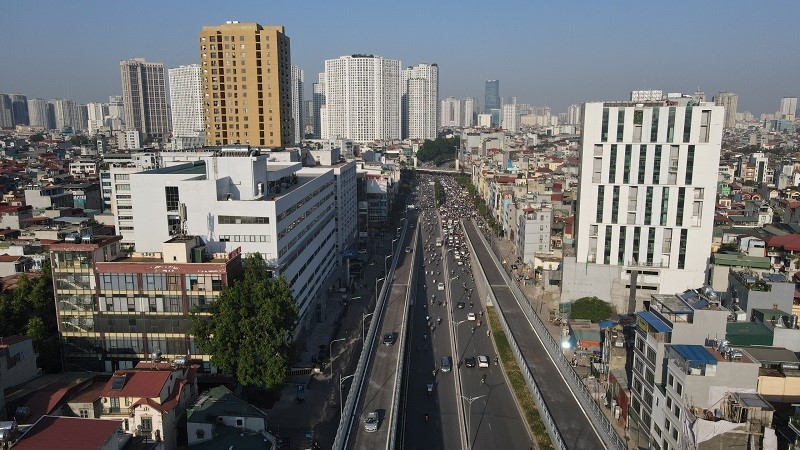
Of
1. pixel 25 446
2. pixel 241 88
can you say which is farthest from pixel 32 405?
pixel 241 88

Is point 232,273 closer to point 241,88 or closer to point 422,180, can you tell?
point 241,88

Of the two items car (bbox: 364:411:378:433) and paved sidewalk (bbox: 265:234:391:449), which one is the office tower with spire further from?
car (bbox: 364:411:378:433)

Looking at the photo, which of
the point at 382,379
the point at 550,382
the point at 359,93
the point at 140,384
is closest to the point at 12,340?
the point at 140,384

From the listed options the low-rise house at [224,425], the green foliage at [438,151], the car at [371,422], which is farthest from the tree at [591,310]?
the green foliage at [438,151]

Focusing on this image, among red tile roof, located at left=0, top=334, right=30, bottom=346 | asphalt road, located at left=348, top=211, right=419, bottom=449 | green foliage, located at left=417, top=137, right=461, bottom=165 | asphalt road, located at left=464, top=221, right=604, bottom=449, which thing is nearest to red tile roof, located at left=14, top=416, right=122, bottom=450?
asphalt road, located at left=348, top=211, right=419, bottom=449

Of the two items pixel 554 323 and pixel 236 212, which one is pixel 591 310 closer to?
pixel 554 323

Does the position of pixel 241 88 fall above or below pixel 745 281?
above
